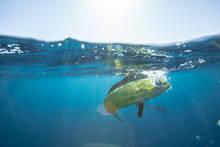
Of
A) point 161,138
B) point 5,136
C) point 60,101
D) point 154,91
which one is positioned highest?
point 154,91

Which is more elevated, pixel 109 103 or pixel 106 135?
pixel 109 103

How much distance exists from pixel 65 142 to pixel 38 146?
13.5ft

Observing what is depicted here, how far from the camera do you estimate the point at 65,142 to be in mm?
20547

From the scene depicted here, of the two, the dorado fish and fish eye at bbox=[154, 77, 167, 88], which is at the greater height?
fish eye at bbox=[154, 77, 167, 88]

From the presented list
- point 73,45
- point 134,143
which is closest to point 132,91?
point 73,45

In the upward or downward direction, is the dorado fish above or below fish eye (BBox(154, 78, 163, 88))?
below

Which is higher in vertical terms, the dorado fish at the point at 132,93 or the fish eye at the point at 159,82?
the fish eye at the point at 159,82

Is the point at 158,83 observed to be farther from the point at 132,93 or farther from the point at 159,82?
the point at 132,93

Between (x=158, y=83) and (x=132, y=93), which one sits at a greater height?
(x=158, y=83)

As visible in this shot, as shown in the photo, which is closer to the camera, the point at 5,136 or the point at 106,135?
the point at 106,135

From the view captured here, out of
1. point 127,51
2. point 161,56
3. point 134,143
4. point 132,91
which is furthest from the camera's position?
point 134,143

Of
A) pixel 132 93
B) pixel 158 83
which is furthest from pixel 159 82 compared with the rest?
pixel 132 93

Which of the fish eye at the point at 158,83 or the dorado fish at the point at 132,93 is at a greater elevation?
the fish eye at the point at 158,83

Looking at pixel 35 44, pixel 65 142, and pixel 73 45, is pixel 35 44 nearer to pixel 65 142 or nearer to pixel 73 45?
pixel 73 45
